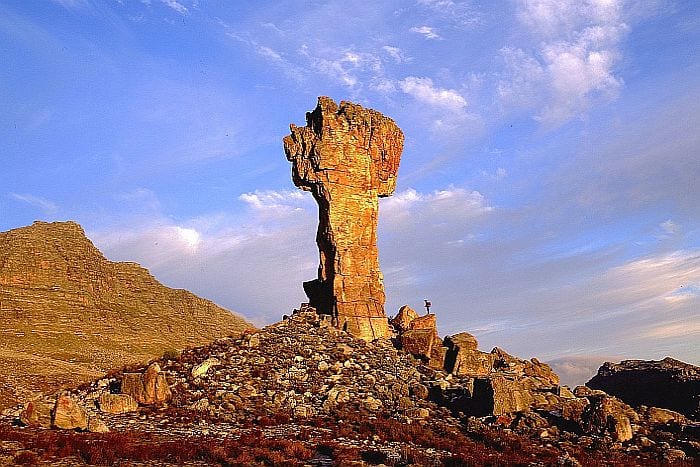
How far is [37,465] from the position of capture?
59.9ft

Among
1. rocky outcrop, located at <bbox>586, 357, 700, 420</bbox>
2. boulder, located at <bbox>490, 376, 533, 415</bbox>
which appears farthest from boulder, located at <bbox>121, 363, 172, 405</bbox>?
rocky outcrop, located at <bbox>586, 357, 700, 420</bbox>

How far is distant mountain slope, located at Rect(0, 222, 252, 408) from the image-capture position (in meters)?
73.7

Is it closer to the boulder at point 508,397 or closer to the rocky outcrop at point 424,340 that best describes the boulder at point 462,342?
the rocky outcrop at point 424,340

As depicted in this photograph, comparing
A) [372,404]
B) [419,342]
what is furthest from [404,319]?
[372,404]

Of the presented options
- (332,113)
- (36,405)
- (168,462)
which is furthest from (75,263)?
(168,462)

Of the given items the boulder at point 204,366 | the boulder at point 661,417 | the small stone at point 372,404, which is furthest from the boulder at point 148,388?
the boulder at point 661,417

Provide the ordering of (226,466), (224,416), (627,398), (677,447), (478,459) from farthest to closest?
(627,398) → (224,416) → (677,447) → (478,459) → (226,466)

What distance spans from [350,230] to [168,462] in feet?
94.8

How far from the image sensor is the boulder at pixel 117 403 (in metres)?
31.1

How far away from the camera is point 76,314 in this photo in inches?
4321

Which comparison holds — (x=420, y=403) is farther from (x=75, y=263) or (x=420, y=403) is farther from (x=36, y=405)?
(x=75, y=263)

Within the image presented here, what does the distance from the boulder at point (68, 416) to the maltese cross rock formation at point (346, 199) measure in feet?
71.9

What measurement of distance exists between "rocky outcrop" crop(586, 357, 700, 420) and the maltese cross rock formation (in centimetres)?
2482

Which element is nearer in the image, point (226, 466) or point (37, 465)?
point (37, 465)
